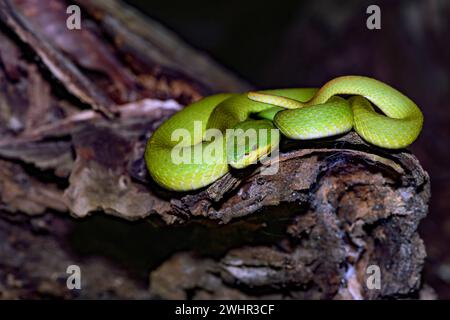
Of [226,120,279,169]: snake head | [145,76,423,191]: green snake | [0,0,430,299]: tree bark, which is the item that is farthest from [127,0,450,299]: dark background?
[226,120,279,169]: snake head

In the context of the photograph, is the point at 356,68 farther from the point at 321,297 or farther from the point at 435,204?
the point at 321,297

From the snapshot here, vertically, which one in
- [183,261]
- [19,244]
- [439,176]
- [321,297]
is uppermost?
[439,176]

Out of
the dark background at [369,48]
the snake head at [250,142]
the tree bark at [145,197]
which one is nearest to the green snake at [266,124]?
the snake head at [250,142]

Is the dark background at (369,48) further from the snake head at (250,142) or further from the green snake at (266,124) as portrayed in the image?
the snake head at (250,142)

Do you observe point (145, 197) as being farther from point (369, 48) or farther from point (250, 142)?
point (369, 48)

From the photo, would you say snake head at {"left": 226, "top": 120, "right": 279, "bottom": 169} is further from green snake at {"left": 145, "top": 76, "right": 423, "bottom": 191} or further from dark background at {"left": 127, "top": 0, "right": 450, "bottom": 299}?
dark background at {"left": 127, "top": 0, "right": 450, "bottom": 299}

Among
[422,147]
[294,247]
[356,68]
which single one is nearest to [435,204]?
[422,147]
